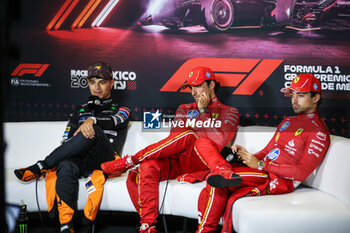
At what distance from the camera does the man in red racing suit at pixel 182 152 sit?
2732 mm

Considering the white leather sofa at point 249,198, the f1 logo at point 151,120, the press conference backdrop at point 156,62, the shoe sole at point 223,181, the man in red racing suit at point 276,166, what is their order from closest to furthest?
the white leather sofa at point 249,198 < the shoe sole at point 223,181 < the man in red racing suit at point 276,166 < the f1 logo at point 151,120 < the press conference backdrop at point 156,62

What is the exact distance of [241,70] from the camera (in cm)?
380

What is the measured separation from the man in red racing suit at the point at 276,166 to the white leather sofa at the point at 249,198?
86mm

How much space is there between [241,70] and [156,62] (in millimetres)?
878

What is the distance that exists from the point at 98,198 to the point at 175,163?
66cm

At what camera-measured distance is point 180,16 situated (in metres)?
3.89

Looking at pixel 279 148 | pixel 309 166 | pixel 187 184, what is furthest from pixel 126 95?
pixel 309 166

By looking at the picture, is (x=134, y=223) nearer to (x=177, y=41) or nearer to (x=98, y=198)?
(x=98, y=198)

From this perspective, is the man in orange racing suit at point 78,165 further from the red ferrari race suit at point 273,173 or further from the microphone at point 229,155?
the microphone at point 229,155

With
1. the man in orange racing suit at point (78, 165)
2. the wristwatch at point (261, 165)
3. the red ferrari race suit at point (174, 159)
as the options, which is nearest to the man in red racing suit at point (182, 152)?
the red ferrari race suit at point (174, 159)

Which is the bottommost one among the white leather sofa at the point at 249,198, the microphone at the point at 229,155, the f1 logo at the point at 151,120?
the white leather sofa at the point at 249,198

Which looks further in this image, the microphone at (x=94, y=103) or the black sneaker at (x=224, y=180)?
the microphone at (x=94, y=103)

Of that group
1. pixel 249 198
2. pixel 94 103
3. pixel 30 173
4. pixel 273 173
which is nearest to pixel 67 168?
pixel 30 173

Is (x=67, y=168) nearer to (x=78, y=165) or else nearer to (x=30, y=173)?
(x=78, y=165)
